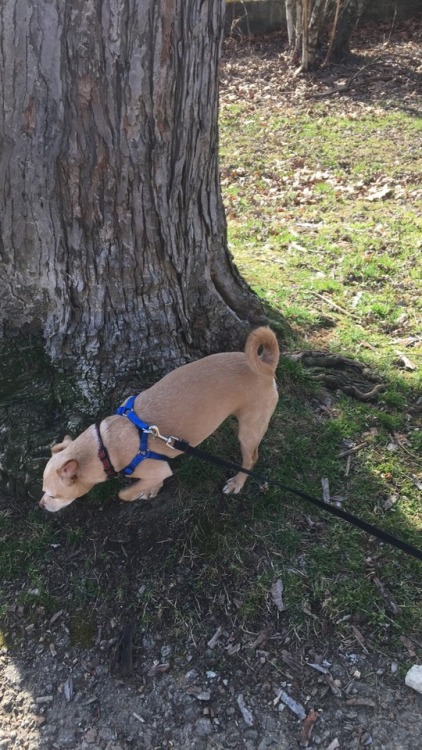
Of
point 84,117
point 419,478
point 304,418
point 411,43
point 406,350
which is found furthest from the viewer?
point 411,43

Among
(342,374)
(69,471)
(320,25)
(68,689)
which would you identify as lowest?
(68,689)

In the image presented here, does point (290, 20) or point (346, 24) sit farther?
point (290, 20)

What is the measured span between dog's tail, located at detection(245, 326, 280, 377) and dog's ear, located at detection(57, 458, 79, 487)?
1.11 meters

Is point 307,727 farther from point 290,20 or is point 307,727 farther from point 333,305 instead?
point 290,20

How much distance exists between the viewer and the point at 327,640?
9.52 feet

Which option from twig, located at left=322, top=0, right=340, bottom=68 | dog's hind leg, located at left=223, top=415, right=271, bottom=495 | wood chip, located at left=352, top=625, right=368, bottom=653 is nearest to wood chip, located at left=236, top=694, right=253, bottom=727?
wood chip, located at left=352, top=625, right=368, bottom=653

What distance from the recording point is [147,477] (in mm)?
3156

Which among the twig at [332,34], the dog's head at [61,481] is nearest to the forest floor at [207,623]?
the dog's head at [61,481]

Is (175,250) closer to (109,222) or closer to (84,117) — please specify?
(109,222)

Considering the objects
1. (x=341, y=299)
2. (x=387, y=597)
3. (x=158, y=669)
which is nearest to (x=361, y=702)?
(x=387, y=597)

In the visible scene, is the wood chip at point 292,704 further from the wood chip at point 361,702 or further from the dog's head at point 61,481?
the dog's head at point 61,481

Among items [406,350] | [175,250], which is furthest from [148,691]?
[406,350]

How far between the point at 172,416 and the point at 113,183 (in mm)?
1315

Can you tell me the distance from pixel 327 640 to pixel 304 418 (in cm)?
157
